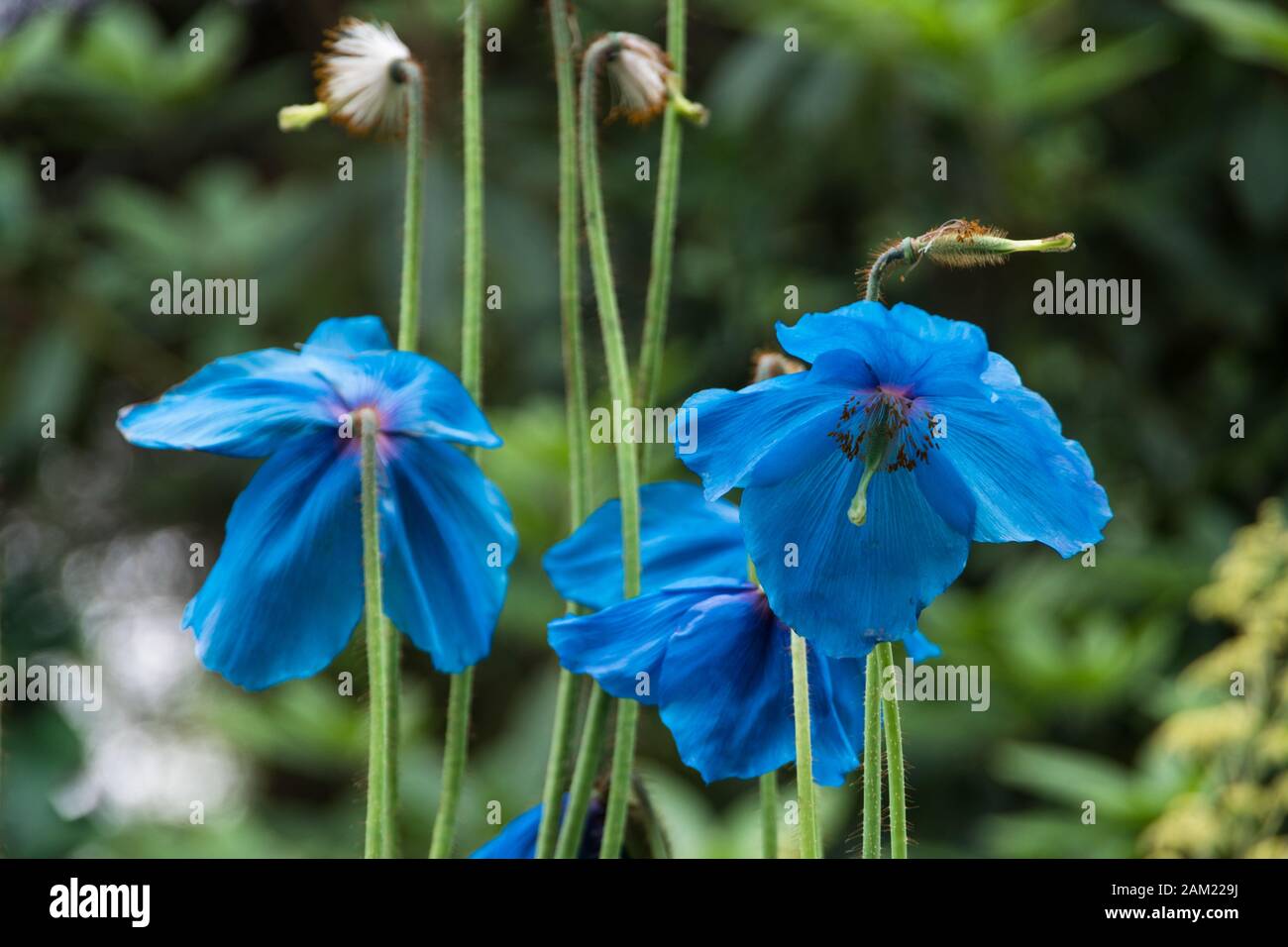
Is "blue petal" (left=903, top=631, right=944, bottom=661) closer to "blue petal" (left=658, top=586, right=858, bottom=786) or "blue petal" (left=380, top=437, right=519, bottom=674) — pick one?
"blue petal" (left=658, top=586, right=858, bottom=786)

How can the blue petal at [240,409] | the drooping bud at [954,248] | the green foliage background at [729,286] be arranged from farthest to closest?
the green foliage background at [729,286] < the blue petal at [240,409] < the drooping bud at [954,248]

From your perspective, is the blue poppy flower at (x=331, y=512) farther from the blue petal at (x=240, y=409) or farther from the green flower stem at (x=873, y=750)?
the green flower stem at (x=873, y=750)

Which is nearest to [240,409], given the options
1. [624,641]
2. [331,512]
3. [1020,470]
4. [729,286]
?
[331,512]

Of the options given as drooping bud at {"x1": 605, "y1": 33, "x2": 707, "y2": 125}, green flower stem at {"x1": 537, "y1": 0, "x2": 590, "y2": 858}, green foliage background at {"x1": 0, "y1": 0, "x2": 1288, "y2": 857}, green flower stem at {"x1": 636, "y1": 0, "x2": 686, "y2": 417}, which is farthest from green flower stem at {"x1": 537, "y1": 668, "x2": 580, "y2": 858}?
green foliage background at {"x1": 0, "y1": 0, "x2": 1288, "y2": 857}

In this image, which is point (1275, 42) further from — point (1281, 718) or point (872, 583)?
point (872, 583)

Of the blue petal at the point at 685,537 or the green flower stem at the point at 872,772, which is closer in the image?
the green flower stem at the point at 872,772

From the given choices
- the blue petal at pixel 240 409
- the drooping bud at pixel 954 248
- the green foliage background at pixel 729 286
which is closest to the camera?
the drooping bud at pixel 954 248

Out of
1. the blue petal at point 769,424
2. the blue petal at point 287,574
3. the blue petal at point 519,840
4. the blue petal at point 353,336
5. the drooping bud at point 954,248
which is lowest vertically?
the blue petal at point 519,840

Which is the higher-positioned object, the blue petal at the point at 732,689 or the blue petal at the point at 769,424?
the blue petal at the point at 769,424

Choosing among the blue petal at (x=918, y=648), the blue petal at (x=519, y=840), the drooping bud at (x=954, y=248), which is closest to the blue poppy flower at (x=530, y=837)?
the blue petal at (x=519, y=840)
